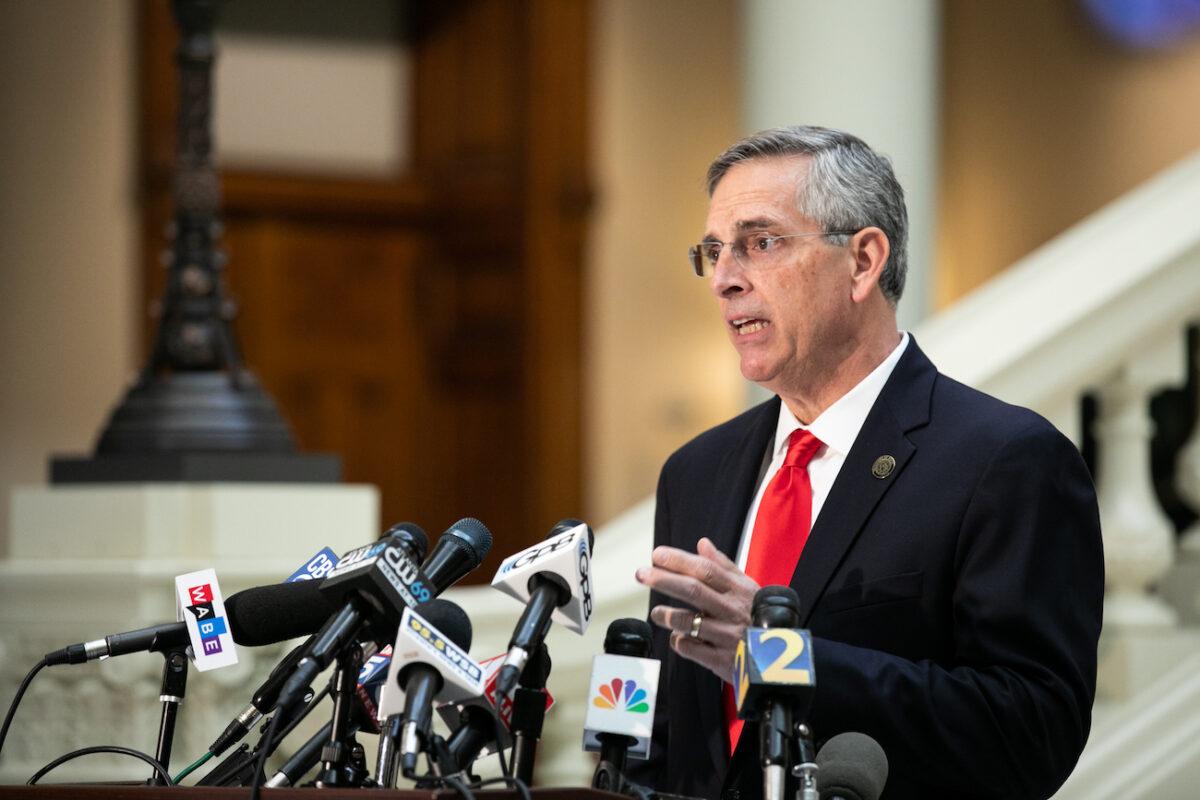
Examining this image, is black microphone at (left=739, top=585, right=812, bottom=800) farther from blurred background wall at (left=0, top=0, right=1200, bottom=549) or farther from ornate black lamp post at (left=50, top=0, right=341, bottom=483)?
blurred background wall at (left=0, top=0, right=1200, bottom=549)

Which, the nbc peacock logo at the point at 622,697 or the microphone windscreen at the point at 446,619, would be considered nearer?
the microphone windscreen at the point at 446,619

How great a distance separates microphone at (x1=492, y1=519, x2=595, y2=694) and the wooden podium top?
0.15m

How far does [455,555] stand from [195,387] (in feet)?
9.53

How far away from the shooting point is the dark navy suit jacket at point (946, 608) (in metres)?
2.37

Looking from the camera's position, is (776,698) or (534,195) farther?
(534,195)

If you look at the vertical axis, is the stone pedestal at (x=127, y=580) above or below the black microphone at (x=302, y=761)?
below

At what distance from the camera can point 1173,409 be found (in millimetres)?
4168

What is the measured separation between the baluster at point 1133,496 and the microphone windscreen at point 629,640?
165cm

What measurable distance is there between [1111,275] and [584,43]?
6290 mm

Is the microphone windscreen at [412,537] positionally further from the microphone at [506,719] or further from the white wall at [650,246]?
the white wall at [650,246]

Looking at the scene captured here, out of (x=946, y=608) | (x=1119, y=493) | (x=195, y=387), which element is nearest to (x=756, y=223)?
(x=946, y=608)

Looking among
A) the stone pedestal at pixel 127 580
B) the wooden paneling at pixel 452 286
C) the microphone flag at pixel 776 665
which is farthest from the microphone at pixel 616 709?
the wooden paneling at pixel 452 286

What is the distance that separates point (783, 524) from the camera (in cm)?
270

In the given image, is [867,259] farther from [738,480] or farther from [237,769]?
[237,769]
